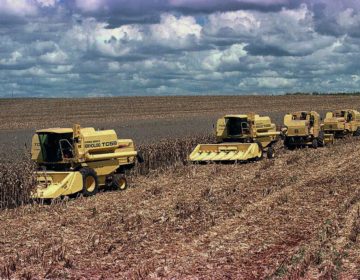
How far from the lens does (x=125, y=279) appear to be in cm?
766

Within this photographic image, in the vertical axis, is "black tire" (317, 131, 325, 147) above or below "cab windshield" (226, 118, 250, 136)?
below

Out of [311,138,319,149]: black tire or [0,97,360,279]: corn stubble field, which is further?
[311,138,319,149]: black tire

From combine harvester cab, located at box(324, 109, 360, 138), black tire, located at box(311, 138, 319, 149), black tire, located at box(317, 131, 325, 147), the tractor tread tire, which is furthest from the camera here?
combine harvester cab, located at box(324, 109, 360, 138)

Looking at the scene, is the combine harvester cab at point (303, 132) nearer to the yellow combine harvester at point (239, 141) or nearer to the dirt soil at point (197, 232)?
the yellow combine harvester at point (239, 141)

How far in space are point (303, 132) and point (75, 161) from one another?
12.5m

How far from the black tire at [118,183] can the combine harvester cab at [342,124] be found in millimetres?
15249

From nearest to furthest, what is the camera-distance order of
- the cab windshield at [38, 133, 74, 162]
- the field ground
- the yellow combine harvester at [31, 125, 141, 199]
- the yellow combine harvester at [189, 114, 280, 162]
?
the yellow combine harvester at [31, 125, 141, 199]
the cab windshield at [38, 133, 74, 162]
the yellow combine harvester at [189, 114, 280, 162]
the field ground

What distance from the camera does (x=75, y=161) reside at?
48.6ft

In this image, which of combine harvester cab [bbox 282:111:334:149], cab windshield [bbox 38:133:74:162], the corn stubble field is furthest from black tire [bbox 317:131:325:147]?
cab windshield [bbox 38:133:74:162]

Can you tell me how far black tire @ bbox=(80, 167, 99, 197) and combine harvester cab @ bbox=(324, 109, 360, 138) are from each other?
1640 cm

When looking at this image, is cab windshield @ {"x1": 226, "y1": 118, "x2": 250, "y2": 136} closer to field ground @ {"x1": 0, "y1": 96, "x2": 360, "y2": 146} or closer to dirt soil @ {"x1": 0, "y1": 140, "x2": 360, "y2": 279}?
dirt soil @ {"x1": 0, "y1": 140, "x2": 360, "y2": 279}

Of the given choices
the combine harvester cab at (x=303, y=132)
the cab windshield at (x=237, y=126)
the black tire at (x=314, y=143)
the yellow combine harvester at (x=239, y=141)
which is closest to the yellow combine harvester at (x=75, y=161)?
the yellow combine harvester at (x=239, y=141)

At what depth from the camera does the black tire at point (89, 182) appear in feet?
47.8

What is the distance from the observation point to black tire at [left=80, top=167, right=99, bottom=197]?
14555 millimetres
